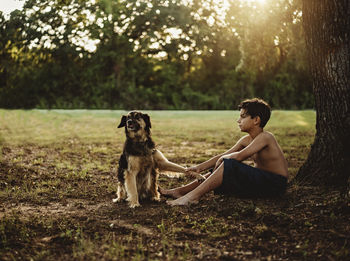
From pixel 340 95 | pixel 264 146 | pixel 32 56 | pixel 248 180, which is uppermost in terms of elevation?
pixel 32 56

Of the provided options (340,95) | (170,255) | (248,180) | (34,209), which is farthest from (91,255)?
(340,95)

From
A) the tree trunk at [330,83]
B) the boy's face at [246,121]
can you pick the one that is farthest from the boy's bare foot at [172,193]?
the tree trunk at [330,83]

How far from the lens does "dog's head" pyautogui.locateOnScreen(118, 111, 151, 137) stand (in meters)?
4.98

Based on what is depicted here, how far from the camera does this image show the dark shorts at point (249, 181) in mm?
4715

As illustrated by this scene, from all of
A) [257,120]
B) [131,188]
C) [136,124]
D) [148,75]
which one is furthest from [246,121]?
[148,75]

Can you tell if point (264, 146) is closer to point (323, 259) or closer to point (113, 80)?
point (323, 259)

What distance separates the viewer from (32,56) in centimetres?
1353

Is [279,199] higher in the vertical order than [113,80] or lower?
lower

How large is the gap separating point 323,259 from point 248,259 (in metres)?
0.60

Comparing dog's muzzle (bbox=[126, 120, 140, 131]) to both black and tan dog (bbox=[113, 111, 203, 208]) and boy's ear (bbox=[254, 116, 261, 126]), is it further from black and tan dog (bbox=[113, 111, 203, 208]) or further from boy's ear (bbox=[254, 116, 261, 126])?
boy's ear (bbox=[254, 116, 261, 126])

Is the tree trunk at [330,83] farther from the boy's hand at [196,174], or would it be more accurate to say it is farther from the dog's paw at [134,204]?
A: the dog's paw at [134,204]

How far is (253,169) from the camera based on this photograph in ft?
15.6

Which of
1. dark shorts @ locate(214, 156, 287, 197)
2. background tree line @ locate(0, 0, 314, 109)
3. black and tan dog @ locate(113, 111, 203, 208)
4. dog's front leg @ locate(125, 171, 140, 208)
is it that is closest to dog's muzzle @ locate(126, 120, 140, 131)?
black and tan dog @ locate(113, 111, 203, 208)

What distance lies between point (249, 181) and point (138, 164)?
141 centimetres
